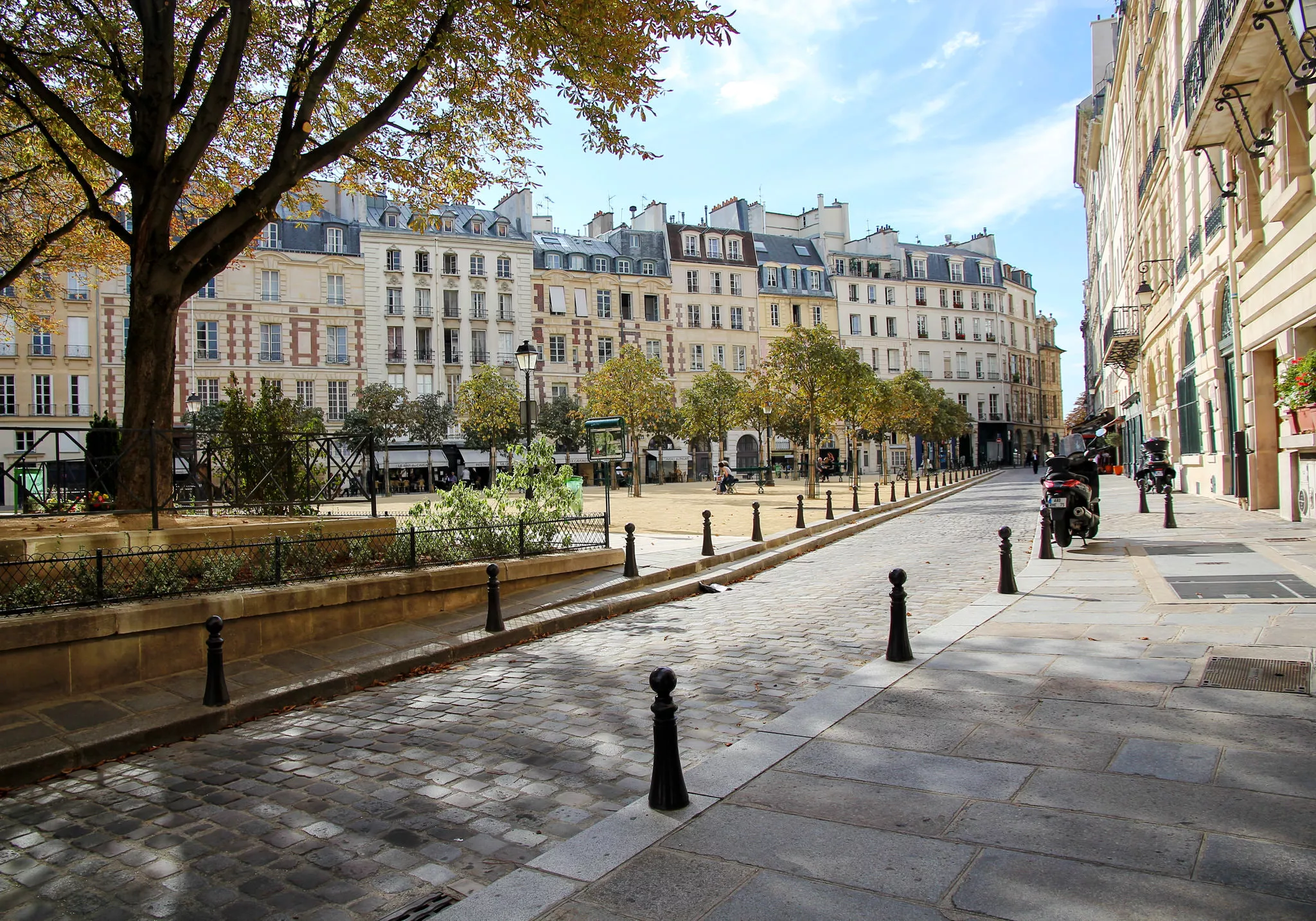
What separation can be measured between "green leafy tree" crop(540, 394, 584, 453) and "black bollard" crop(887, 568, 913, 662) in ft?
140

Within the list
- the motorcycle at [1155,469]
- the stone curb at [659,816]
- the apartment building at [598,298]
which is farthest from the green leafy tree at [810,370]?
the stone curb at [659,816]

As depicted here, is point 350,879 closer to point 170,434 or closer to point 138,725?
point 138,725

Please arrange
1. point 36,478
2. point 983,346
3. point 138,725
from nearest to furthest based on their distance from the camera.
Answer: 1. point 138,725
2. point 36,478
3. point 983,346

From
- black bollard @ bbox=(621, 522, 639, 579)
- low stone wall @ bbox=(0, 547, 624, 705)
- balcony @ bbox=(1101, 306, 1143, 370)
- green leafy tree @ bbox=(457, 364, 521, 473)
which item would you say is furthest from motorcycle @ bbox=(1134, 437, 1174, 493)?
green leafy tree @ bbox=(457, 364, 521, 473)

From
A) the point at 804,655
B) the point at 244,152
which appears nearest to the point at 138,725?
the point at 804,655

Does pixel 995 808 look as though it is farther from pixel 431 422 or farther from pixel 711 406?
pixel 431 422

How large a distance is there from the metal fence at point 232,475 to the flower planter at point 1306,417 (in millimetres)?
12020

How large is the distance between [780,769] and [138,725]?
167 inches

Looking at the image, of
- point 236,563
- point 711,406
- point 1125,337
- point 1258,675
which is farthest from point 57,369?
point 1258,675

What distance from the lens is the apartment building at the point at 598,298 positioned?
53.1m

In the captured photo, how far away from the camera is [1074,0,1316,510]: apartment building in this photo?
1205cm

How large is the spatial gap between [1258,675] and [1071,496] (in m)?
6.99

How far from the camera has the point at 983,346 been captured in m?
75.2

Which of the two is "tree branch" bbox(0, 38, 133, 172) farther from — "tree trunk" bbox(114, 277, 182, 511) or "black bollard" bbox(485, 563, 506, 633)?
"black bollard" bbox(485, 563, 506, 633)
